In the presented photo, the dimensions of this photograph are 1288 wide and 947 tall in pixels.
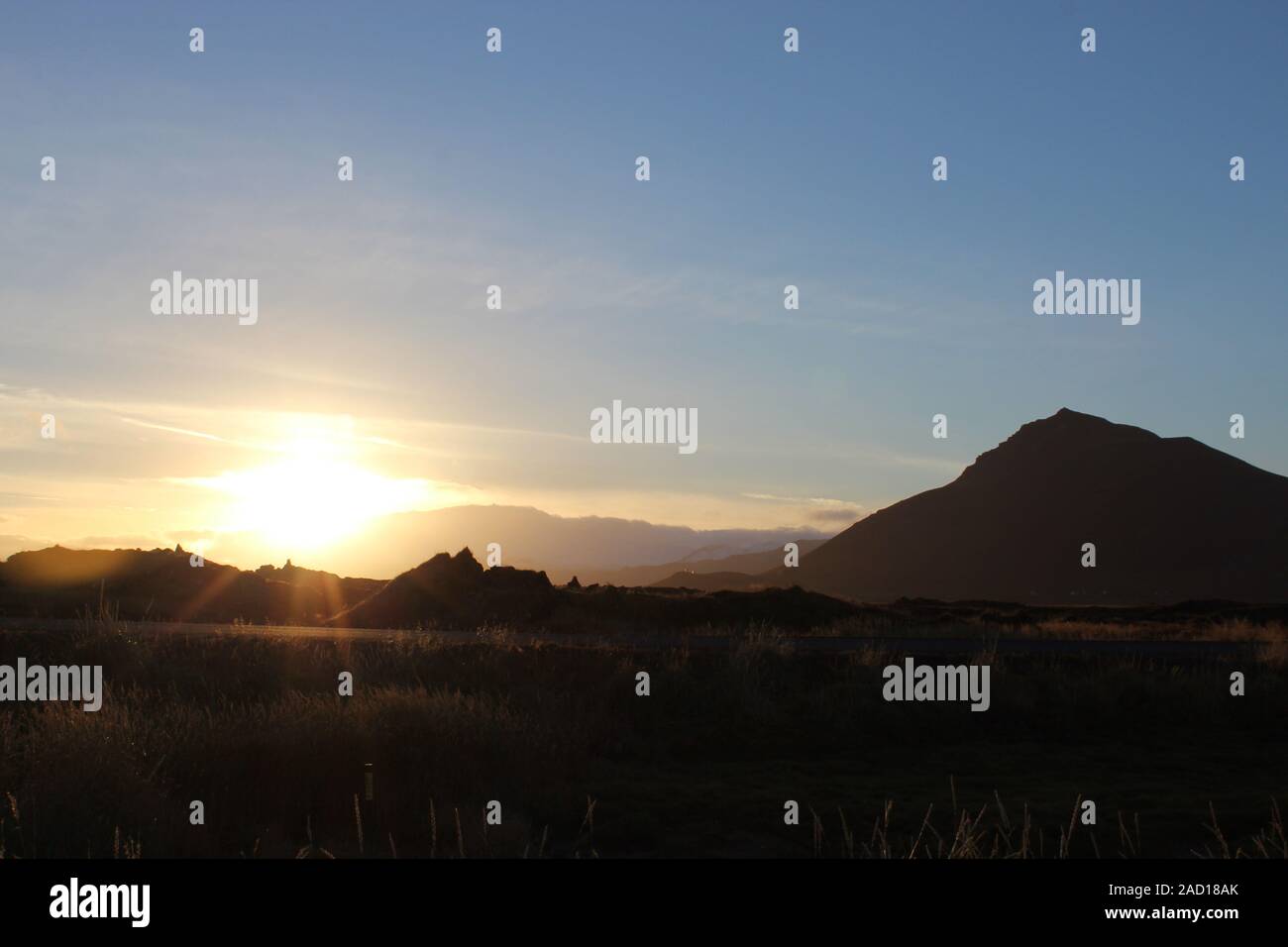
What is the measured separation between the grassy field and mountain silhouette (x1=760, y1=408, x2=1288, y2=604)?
90.7 metres

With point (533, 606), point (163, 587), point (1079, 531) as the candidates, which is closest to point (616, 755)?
point (533, 606)

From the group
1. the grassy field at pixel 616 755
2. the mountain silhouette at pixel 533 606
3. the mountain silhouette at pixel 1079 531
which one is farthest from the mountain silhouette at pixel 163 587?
the mountain silhouette at pixel 1079 531

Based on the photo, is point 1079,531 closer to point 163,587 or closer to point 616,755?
point 163,587

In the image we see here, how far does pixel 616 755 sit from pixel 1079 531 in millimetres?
117541

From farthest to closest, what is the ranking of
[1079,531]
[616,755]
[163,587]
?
[1079,531]
[163,587]
[616,755]

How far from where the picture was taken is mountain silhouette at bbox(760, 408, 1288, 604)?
10994 centimetres

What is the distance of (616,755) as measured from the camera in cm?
1844

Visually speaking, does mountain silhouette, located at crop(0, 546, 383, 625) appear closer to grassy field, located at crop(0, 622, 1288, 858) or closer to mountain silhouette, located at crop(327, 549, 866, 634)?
mountain silhouette, located at crop(327, 549, 866, 634)

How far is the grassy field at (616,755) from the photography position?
502 inches

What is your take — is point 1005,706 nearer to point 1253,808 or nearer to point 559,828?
point 1253,808
